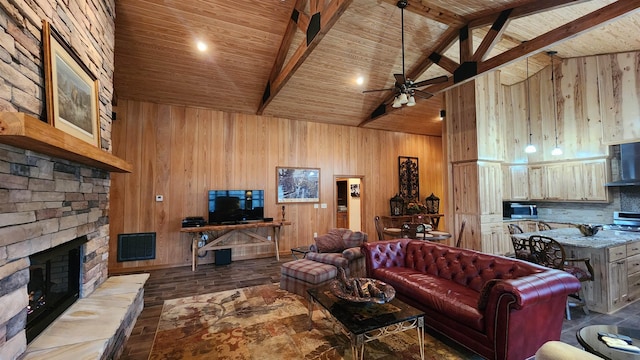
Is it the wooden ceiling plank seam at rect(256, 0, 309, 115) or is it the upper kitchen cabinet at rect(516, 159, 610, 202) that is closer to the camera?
the wooden ceiling plank seam at rect(256, 0, 309, 115)

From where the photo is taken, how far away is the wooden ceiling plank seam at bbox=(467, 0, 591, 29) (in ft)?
11.7

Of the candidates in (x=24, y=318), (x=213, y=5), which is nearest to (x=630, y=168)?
(x=213, y=5)

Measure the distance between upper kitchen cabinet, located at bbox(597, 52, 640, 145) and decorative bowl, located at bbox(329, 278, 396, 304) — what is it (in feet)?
19.9

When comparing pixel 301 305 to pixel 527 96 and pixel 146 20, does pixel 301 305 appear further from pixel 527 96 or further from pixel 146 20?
pixel 527 96

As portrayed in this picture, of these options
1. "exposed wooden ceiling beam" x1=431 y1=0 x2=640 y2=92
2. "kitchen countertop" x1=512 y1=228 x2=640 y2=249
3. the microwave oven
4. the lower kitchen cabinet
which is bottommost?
the lower kitchen cabinet

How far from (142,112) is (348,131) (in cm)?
511

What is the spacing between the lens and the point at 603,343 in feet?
5.90

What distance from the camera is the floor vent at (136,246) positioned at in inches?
215

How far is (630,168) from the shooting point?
196 inches

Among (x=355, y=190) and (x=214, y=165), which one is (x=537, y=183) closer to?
(x=355, y=190)

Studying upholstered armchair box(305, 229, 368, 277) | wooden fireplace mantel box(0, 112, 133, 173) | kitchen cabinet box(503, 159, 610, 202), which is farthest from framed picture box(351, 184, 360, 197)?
wooden fireplace mantel box(0, 112, 133, 173)

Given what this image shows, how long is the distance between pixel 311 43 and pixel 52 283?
3953 mm

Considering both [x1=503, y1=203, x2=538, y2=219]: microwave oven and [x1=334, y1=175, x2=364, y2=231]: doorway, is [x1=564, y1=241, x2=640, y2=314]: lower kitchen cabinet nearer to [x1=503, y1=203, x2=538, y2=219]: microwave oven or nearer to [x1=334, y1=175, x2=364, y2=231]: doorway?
[x1=503, y1=203, x2=538, y2=219]: microwave oven

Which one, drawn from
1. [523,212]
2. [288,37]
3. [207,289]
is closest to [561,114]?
[523,212]
